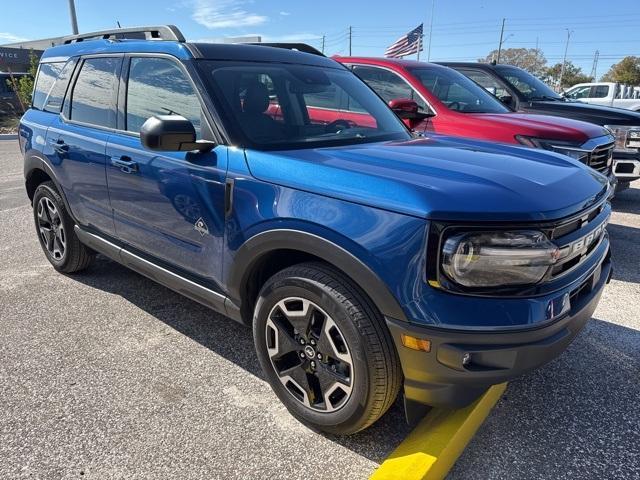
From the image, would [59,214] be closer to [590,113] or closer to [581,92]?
[590,113]

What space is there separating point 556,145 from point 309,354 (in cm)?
403

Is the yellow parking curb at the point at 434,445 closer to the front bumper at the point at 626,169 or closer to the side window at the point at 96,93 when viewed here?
the side window at the point at 96,93

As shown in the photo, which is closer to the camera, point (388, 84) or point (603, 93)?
point (388, 84)

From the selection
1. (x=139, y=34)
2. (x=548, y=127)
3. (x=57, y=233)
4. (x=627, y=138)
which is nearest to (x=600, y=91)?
(x=627, y=138)

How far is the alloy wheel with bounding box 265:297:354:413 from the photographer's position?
7.29 ft

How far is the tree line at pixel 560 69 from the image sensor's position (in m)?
53.7

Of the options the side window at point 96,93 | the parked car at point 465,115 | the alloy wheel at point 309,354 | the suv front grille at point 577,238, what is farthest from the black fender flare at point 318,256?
the parked car at point 465,115

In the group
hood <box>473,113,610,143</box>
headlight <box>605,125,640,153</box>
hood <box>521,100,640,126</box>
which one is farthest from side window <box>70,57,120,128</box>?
headlight <box>605,125,640,153</box>

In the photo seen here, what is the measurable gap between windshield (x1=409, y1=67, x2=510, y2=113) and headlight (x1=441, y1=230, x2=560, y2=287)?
4131mm

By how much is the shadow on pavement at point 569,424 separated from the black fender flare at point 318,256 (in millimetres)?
847

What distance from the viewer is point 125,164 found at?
3113 mm

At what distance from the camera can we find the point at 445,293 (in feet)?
6.21

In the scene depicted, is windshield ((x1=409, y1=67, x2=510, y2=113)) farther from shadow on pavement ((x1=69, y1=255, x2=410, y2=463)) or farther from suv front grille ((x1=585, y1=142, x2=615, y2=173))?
shadow on pavement ((x1=69, y1=255, x2=410, y2=463))

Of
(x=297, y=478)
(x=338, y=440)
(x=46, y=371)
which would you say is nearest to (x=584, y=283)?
(x=338, y=440)
